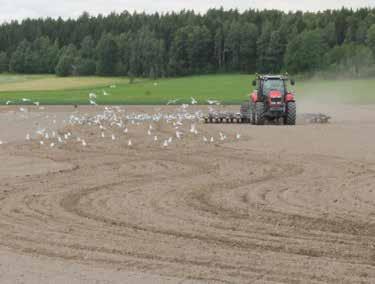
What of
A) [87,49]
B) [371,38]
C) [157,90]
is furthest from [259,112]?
[87,49]

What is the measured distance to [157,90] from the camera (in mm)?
98938

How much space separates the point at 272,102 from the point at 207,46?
10601cm

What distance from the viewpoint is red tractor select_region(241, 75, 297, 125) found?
38438 mm

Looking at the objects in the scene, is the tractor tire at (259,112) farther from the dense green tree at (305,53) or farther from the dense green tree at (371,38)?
the dense green tree at (371,38)

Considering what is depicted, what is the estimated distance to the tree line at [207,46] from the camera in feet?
408

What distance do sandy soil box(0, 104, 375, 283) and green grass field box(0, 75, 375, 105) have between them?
46.8 m

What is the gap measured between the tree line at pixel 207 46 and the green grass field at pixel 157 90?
9.97 metres

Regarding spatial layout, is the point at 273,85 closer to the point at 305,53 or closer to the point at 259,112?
the point at 259,112

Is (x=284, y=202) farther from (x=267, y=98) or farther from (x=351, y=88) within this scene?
(x=351, y=88)

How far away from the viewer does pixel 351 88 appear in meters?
83.6

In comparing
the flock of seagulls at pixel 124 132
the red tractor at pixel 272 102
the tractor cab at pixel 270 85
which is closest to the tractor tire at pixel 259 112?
the red tractor at pixel 272 102

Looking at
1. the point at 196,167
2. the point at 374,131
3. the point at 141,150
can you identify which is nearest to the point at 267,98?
the point at 374,131

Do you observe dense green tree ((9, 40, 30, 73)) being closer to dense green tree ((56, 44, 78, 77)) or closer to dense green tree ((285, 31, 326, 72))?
dense green tree ((56, 44, 78, 77))

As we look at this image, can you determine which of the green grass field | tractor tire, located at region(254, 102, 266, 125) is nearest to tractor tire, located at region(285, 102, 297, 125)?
tractor tire, located at region(254, 102, 266, 125)
